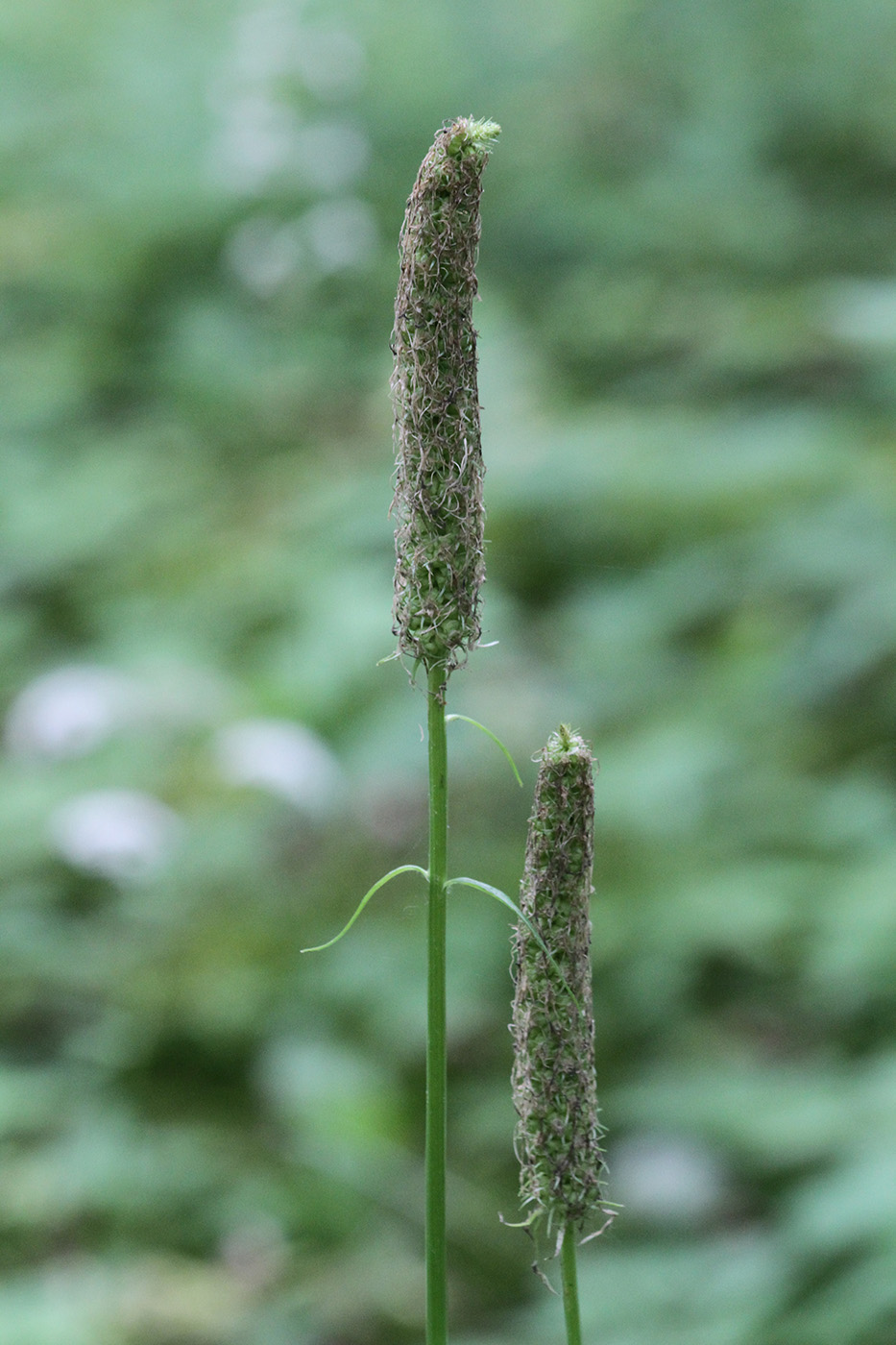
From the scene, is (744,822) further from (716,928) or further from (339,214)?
(339,214)

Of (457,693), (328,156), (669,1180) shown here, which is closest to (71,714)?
(457,693)

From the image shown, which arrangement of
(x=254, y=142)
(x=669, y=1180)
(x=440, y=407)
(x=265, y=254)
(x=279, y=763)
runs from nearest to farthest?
(x=440, y=407), (x=669, y=1180), (x=279, y=763), (x=265, y=254), (x=254, y=142)

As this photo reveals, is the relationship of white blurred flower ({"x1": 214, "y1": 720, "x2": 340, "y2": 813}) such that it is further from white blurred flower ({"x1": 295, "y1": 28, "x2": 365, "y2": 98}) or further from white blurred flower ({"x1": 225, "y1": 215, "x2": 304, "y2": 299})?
white blurred flower ({"x1": 295, "y1": 28, "x2": 365, "y2": 98})

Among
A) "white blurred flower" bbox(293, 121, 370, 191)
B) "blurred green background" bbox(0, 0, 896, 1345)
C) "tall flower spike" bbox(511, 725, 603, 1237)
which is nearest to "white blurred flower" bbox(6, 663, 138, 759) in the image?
"blurred green background" bbox(0, 0, 896, 1345)

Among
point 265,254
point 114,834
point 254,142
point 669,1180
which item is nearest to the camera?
point 669,1180

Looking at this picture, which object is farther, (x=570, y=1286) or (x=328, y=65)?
(x=328, y=65)

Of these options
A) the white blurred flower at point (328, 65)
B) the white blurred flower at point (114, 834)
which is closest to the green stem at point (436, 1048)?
the white blurred flower at point (114, 834)

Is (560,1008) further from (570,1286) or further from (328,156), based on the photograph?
(328,156)
